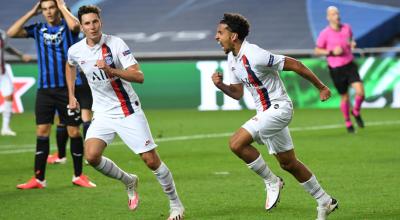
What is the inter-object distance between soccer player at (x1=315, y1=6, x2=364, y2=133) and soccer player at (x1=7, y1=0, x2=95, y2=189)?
7341 mm

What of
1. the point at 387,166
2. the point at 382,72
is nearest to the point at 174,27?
the point at 382,72

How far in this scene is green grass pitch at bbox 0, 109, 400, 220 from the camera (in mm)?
9414

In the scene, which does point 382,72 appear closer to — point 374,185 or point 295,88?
point 295,88

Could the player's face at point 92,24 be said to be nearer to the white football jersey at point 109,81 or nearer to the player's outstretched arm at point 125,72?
the white football jersey at point 109,81

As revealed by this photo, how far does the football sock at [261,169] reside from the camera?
928 centimetres


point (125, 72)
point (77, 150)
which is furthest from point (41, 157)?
point (125, 72)

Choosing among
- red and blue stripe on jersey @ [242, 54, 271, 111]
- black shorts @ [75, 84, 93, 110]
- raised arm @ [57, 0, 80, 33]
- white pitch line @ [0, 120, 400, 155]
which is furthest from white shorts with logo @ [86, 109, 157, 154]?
white pitch line @ [0, 120, 400, 155]

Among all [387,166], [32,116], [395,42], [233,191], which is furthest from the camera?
[395,42]

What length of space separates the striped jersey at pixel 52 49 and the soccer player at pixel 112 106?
213 centimetres

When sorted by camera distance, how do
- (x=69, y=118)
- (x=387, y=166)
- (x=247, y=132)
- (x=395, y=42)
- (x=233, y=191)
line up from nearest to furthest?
(x=247, y=132) → (x=233, y=191) → (x=69, y=118) → (x=387, y=166) → (x=395, y=42)

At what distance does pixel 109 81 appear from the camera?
29.8ft

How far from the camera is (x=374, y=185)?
11.0 metres

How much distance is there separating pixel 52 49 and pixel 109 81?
2.56 metres

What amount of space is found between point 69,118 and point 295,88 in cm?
1309
